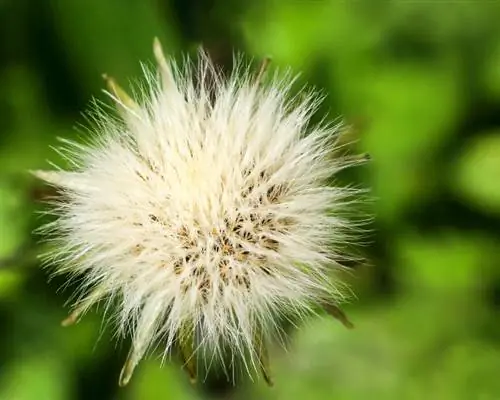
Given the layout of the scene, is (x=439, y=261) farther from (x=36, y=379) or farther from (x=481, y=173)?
(x=36, y=379)

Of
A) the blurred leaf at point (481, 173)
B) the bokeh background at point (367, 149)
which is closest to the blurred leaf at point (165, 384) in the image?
the bokeh background at point (367, 149)

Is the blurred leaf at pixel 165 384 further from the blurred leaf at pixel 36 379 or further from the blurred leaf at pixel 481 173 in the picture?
the blurred leaf at pixel 481 173

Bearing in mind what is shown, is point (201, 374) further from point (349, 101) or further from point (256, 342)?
point (349, 101)

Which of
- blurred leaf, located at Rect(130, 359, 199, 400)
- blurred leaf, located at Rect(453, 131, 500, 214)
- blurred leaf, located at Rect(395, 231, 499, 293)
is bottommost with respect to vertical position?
blurred leaf, located at Rect(130, 359, 199, 400)

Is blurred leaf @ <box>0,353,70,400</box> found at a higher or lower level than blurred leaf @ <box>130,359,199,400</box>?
higher

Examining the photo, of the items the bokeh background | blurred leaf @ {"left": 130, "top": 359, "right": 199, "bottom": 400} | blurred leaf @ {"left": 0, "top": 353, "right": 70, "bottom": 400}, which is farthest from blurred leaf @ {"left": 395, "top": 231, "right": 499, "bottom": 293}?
blurred leaf @ {"left": 0, "top": 353, "right": 70, "bottom": 400}

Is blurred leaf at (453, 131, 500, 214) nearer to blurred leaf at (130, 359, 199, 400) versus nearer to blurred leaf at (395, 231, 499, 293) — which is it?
blurred leaf at (395, 231, 499, 293)

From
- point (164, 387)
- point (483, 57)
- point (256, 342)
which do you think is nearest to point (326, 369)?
point (164, 387)

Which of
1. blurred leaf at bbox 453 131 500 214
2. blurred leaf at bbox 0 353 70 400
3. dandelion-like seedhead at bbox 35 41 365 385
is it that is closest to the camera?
dandelion-like seedhead at bbox 35 41 365 385
